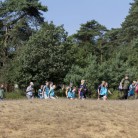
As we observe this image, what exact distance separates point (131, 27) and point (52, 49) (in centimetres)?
3518

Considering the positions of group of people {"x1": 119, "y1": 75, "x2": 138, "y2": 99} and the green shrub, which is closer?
group of people {"x1": 119, "y1": 75, "x2": 138, "y2": 99}

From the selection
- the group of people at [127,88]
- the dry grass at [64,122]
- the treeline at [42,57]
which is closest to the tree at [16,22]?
the treeline at [42,57]

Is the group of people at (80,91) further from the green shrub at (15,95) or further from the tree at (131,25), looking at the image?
the tree at (131,25)

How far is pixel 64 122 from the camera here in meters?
17.2

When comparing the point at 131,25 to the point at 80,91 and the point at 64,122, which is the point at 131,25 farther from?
the point at 64,122

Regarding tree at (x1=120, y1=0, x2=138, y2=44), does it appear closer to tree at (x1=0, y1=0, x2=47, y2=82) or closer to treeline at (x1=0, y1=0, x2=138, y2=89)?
treeline at (x1=0, y1=0, x2=138, y2=89)

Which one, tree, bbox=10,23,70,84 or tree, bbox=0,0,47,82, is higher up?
tree, bbox=0,0,47,82

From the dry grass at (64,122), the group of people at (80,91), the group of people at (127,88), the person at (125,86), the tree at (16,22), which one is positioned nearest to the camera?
the dry grass at (64,122)

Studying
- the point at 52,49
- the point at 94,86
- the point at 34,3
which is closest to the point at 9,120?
the point at 94,86

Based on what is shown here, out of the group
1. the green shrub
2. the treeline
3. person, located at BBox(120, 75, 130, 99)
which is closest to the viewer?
person, located at BBox(120, 75, 130, 99)

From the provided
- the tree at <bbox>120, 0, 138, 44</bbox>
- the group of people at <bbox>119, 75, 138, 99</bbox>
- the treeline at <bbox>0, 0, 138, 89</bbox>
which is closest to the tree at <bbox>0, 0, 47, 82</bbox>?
the treeline at <bbox>0, 0, 138, 89</bbox>

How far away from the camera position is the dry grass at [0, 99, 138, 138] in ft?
51.7

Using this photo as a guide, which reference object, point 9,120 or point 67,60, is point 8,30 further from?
point 9,120

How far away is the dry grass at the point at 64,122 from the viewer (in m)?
15.8
